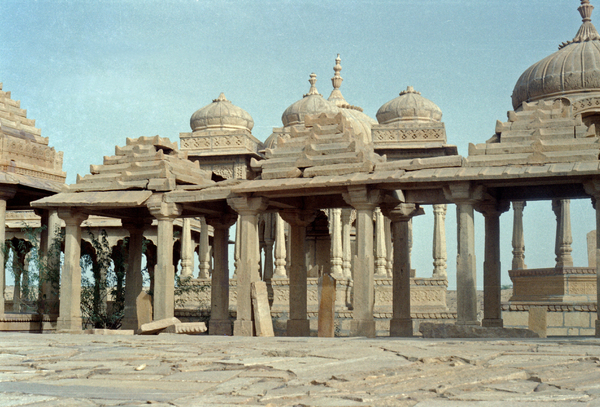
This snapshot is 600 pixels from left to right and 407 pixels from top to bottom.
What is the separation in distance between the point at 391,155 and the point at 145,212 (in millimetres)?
9377

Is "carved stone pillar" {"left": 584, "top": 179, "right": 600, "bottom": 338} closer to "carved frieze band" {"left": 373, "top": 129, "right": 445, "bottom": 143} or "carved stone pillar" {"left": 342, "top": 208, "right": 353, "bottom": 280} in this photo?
"carved stone pillar" {"left": 342, "top": 208, "right": 353, "bottom": 280}

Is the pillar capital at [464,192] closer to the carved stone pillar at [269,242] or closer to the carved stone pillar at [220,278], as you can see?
the carved stone pillar at [220,278]

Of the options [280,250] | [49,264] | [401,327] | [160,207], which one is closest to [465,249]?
[401,327]

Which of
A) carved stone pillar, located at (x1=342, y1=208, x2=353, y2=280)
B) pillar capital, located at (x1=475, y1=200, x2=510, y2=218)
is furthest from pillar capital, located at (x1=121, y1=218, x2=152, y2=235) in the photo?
pillar capital, located at (x1=475, y1=200, x2=510, y2=218)

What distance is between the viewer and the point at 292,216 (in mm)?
16328

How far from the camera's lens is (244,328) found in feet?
47.4

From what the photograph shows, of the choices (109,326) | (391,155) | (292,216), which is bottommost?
(109,326)

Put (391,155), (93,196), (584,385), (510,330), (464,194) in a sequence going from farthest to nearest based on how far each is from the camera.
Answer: (391,155), (93,196), (464,194), (510,330), (584,385)

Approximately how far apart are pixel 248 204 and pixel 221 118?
1205 centimetres

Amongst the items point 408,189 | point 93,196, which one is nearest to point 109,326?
point 93,196

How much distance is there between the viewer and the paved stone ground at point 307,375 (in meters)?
5.64

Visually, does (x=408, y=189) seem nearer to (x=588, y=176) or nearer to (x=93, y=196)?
(x=588, y=176)

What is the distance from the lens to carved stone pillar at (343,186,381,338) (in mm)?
13500

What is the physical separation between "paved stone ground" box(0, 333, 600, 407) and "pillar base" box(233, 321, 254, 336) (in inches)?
174
